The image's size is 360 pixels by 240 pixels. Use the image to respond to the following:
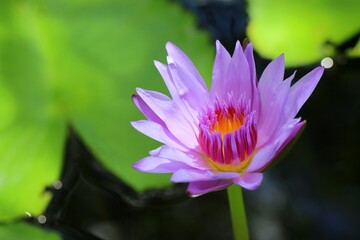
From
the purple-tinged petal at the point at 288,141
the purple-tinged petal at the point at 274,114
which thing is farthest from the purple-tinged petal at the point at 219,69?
the purple-tinged petal at the point at 288,141

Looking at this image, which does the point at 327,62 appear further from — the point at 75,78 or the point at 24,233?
the point at 24,233

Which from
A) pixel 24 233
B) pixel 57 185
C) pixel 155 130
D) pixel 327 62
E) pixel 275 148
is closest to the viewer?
pixel 275 148

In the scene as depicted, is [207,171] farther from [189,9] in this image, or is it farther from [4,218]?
[189,9]

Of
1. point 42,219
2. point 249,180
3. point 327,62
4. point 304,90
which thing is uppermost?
point 304,90

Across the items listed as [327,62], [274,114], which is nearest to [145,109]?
[274,114]

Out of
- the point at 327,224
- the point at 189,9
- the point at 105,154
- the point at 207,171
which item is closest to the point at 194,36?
the point at 189,9

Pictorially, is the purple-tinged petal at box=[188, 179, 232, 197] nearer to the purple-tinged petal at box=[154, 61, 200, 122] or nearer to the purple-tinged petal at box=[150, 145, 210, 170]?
the purple-tinged petal at box=[150, 145, 210, 170]

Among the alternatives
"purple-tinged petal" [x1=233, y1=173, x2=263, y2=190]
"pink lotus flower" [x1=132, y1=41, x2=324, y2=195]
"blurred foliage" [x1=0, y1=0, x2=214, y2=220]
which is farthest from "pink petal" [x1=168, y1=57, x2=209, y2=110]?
"blurred foliage" [x1=0, y1=0, x2=214, y2=220]
